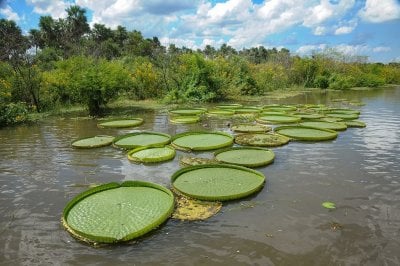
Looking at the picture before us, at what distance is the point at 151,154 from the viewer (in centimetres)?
721

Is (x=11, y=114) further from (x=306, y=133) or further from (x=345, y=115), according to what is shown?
(x=345, y=115)

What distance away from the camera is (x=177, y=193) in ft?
17.6

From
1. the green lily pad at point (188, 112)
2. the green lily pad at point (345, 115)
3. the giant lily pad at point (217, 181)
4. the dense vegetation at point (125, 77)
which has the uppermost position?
the dense vegetation at point (125, 77)

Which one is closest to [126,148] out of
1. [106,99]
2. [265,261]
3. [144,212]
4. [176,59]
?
[144,212]

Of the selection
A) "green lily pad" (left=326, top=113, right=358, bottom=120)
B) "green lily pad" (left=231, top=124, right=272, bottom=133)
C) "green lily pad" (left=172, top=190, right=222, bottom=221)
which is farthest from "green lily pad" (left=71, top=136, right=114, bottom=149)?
"green lily pad" (left=326, top=113, right=358, bottom=120)

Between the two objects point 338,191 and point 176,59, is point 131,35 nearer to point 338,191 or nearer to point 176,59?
point 176,59

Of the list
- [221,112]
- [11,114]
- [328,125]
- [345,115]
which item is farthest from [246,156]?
[11,114]

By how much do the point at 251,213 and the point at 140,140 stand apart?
175 inches

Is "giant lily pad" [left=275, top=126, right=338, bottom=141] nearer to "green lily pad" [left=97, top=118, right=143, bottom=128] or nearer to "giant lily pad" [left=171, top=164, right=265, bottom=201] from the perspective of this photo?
"giant lily pad" [left=171, top=164, right=265, bottom=201]

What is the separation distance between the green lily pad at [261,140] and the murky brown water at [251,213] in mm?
262

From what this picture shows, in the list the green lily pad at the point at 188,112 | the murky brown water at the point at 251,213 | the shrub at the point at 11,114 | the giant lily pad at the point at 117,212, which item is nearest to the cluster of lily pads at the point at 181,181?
the giant lily pad at the point at 117,212

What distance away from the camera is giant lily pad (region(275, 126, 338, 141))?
863 centimetres

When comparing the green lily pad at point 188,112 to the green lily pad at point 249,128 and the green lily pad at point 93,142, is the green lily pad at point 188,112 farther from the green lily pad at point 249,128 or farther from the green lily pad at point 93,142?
the green lily pad at point 93,142

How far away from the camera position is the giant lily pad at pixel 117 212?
408 centimetres
